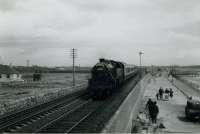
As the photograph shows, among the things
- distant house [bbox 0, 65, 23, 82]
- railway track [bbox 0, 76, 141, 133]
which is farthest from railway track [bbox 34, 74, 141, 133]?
distant house [bbox 0, 65, 23, 82]

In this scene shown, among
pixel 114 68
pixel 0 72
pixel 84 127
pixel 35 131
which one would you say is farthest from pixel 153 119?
pixel 0 72

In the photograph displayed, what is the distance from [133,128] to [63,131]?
165 inches

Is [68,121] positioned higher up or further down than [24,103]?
further down

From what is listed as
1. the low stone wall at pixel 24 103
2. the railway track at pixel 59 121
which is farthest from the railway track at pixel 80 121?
the low stone wall at pixel 24 103

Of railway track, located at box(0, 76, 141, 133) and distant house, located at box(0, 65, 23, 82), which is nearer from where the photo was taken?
railway track, located at box(0, 76, 141, 133)

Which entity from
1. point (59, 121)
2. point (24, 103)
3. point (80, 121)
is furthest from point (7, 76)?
point (80, 121)

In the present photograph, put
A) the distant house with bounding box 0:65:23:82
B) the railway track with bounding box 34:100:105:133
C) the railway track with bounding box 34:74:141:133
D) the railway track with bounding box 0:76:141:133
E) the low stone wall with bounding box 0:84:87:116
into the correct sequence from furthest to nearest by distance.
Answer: the distant house with bounding box 0:65:23:82, the low stone wall with bounding box 0:84:87:116, the railway track with bounding box 0:76:141:133, the railway track with bounding box 34:74:141:133, the railway track with bounding box 34:100:105:133

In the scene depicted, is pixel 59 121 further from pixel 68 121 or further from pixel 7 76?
pixel 7 76

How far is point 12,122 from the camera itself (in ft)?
65.7

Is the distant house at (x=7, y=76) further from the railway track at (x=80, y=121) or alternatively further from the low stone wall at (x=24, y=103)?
the railway track at (x=80, y=121)

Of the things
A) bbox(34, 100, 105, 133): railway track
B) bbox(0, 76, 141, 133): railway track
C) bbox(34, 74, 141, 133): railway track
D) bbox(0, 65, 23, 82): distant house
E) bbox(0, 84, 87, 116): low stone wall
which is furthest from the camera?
bbox(0, 65, 23, 82): distant house

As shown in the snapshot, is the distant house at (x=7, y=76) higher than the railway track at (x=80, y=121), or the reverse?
the distant house at (x=7, y=76)

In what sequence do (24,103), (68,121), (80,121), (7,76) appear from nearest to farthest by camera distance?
(80,121) < (68,121) < (24,103) < (7,76)

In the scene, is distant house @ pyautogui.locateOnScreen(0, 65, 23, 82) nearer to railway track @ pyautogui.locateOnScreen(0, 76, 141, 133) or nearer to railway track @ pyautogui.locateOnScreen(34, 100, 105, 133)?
railway track @ pyautogui.locateOnScreen(0, 76, 141, 133)
